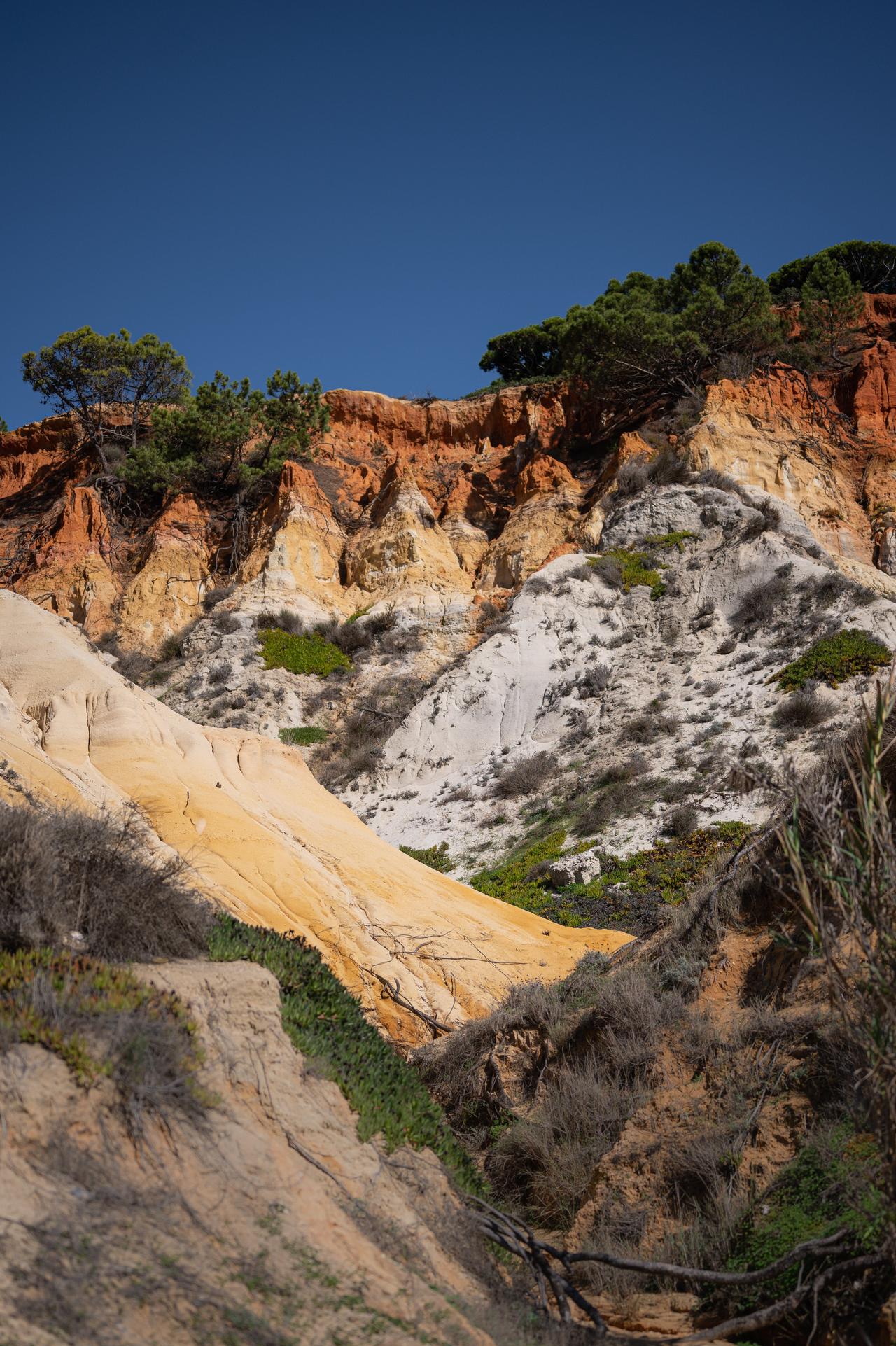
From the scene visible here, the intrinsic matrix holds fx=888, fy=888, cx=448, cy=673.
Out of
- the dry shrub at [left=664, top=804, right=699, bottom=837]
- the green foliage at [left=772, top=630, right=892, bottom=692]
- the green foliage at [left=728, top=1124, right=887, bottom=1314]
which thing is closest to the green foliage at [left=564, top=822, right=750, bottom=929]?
the dry shrub at [left=664, top=804, right=699, bottom=837]

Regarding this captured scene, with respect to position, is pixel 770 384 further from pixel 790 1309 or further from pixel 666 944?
pixel 790 1309

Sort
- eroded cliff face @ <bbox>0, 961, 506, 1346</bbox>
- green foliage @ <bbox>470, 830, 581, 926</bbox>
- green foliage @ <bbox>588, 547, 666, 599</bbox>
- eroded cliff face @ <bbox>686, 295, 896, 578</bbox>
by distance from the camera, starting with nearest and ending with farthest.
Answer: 1. eroded cliff face @ <bbox>0, 961, 506, 1346</bbox>
2. green foliage @ <bbox>470, 830, 581, 926</bbox>
3. green foliage @ <bbox>588, 547, 666, 599</bbox>
4. eroded cliff face @ <bbox>686, 295, 896, 578</bbox>

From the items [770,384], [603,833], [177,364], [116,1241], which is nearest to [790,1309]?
[116,1241]

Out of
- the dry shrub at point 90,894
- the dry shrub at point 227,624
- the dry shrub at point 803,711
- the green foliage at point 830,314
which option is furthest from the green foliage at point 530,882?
the green foliage at point 830,314

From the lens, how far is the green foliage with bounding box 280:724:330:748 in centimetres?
2734

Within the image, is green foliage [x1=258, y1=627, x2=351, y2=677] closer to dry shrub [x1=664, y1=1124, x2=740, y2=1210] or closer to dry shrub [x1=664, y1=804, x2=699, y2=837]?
dry shrub [x1=664, y1=804, x2=699, y2=837]

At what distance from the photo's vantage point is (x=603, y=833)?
1888cm

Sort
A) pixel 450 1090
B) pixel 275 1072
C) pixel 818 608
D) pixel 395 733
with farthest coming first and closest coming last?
pixel 395 733 < pixel 818 608 < pixel 450 1090 < pixel 275 1072

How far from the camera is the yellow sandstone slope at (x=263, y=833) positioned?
1030 cm

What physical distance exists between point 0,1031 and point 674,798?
16.3 metres

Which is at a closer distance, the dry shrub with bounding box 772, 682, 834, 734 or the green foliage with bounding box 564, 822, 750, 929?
the green foliage with bounding box 564, 822, 750, 929

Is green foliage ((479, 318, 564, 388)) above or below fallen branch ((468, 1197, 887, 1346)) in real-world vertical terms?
above

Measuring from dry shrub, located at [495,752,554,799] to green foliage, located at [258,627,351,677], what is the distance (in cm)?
921

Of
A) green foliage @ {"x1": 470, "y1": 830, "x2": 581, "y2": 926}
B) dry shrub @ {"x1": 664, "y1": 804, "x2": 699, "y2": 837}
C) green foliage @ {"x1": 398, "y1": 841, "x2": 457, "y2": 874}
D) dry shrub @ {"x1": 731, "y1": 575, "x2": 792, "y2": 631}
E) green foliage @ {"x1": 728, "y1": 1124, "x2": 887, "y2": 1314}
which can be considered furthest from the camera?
dry shrub @ {"x1": 731, "y1": 575, "x2": 792, "y2": 631}
